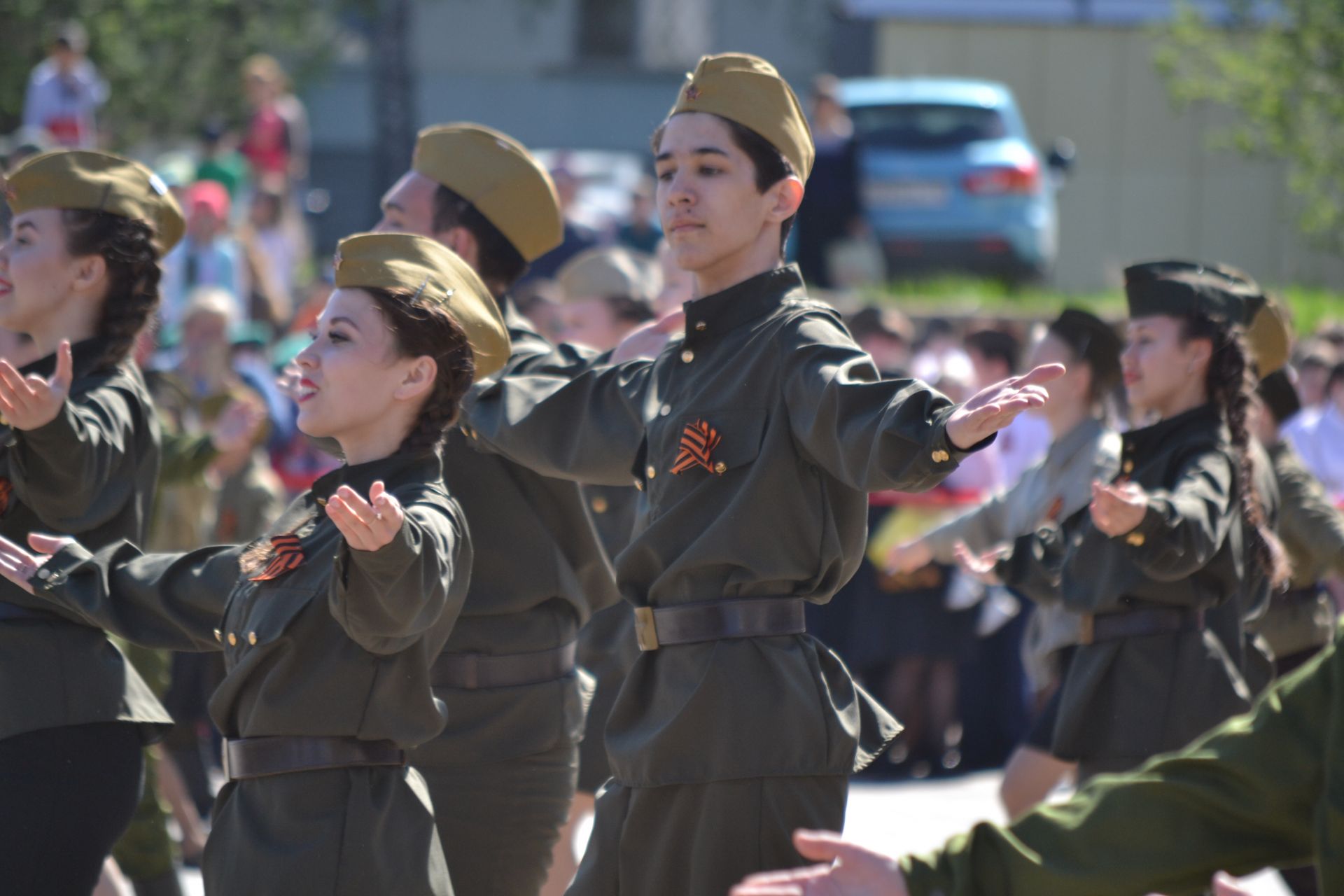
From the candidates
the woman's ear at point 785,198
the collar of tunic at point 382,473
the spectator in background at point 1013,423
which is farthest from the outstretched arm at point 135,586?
the spectator in background at point 1013,423

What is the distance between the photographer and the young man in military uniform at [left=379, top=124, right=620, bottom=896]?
14.1 feet

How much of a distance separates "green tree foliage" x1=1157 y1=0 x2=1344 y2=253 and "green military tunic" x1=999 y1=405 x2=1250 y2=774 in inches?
456

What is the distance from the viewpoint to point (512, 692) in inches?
171

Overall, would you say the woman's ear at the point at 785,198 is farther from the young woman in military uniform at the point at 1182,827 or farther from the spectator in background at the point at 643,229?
the spectator in background at the point at 643,229

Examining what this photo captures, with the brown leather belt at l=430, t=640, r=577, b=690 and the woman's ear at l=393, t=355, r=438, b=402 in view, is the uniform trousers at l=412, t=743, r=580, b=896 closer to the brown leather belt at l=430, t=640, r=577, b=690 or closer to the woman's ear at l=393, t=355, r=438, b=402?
the brown leather belt at l=430, t=640, r=577, b=690

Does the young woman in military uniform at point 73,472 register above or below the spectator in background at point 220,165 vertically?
above

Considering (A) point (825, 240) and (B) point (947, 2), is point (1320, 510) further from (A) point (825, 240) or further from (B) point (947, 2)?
(B) point (947, 2)

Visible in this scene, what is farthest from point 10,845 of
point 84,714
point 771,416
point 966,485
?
point 966,485

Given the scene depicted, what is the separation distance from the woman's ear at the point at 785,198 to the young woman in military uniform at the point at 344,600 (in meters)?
0.64

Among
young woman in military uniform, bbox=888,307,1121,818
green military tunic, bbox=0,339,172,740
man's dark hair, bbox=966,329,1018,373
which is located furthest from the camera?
man's dark hair, bbox=966,329,1018,373

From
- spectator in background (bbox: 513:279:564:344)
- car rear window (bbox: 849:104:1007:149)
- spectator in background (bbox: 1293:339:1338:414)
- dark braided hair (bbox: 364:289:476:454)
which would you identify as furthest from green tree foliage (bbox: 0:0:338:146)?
dark braided hair (bbox: 364:289:476:454)

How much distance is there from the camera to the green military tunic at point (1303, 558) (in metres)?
6.26

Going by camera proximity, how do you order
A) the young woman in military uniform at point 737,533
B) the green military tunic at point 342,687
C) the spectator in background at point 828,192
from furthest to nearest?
1. the spectator in background at point 828,192
2. the young woman in military uniform at point 737,533
3. the green military tunic at point 342,687

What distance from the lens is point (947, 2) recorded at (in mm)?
25203
